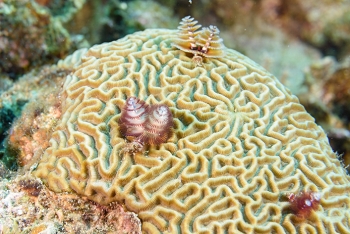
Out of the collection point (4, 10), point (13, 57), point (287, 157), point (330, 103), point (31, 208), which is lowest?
point (31, 208)

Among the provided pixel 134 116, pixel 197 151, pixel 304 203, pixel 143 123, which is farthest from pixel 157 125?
pixel 304 203

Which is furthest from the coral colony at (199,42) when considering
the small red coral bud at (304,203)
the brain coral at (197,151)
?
the small red coral bud at (304,203)

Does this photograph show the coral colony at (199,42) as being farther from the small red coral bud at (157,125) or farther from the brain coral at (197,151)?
the small red coral bud at (157,125)

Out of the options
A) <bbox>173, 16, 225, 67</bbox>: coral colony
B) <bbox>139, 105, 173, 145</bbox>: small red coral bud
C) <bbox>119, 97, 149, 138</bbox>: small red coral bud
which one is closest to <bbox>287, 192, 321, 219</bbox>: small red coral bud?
<bbox>139, 105, 173, 145</bbox>: small red coral bud

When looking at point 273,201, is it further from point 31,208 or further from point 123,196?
point 31,208

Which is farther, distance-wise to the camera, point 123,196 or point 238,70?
point 238,70

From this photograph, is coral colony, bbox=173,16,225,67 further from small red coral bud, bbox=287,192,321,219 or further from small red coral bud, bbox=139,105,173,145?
small red coral bud, bbox=287,192,321,219

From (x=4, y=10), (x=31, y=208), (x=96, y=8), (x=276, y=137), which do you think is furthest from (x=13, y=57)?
(x=276, y=137)
